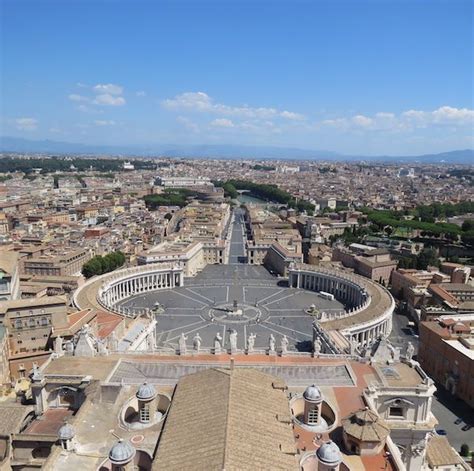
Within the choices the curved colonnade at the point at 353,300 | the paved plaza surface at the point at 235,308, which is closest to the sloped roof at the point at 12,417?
the paved plaza surface at the point at 235,308

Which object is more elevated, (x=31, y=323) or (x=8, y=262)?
(x=8, y=262)

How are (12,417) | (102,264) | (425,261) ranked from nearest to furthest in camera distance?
(12,417), (102,264), (425,261)

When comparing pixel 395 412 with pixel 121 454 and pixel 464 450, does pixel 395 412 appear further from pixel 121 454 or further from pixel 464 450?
pixel 121 454

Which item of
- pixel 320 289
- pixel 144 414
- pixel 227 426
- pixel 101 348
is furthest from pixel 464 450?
pixel 320 289

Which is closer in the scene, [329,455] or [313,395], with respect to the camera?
[329,455]

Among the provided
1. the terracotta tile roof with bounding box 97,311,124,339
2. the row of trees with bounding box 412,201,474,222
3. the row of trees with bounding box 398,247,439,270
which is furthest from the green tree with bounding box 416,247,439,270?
the terracotta tile roof with bounding box 97,311,124,339

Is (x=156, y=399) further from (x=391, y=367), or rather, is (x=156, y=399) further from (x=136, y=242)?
(x=136, y=242)

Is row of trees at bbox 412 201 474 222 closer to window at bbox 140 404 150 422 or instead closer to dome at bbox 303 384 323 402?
dome at bbox 303 384 323 402
